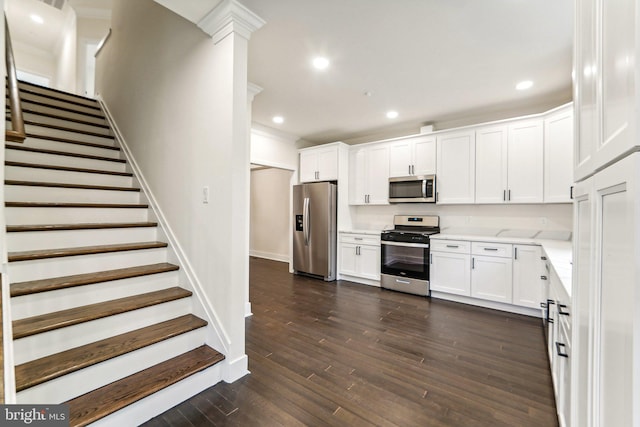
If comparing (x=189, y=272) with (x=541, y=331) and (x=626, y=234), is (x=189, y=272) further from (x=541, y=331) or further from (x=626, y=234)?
(x=541, y=331)

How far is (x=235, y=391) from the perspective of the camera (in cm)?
185

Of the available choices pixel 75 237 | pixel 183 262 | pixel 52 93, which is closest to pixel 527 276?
pixel 183 262

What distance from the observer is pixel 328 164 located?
4984mm

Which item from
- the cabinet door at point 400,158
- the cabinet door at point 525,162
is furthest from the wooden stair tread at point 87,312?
the cabinet door at point 525,162

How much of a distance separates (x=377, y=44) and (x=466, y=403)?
288cm

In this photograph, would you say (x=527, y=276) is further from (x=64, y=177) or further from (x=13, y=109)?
(x=64, y=177)

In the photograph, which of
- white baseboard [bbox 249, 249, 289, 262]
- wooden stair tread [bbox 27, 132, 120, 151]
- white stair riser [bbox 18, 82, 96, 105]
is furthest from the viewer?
white baseboard [bbox 249, 249, 289, 262]

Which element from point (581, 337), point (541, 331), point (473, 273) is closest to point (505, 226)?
point (473, 273)

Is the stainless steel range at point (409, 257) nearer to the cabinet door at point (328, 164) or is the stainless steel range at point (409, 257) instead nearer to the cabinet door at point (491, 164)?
the cabinet door at point (491, 164)

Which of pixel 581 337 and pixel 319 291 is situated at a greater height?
pixel 581 337

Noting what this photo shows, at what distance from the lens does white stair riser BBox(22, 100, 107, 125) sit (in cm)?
335

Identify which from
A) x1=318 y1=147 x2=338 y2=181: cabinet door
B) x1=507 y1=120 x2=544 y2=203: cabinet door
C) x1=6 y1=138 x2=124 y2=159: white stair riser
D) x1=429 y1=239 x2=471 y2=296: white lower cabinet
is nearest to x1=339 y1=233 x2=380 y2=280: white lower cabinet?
x1=429 y1=239 x2=471 y2=296: white lower cabinet

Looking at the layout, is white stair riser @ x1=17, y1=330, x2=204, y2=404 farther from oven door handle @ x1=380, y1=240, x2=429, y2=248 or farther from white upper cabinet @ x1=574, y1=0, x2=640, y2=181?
oven door handle @ x1=380, y1=240, x2=429, y2=248

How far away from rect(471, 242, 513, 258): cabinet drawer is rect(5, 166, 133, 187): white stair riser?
430 cm
